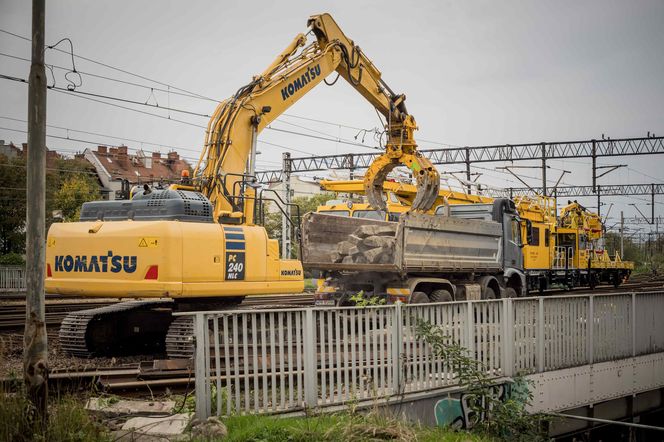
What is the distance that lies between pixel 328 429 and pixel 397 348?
1.82 metres

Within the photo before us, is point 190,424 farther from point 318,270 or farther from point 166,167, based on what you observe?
point 166,167

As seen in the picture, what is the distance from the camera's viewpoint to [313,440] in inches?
262

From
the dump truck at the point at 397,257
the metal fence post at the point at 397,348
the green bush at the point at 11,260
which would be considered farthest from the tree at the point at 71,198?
the metal fence post at the point at 397,348

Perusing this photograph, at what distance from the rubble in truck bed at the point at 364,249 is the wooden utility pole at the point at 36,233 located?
26.2ft

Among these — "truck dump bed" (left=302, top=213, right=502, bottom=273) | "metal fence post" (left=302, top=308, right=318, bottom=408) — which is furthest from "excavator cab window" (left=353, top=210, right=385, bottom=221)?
"metal fence post" (left=302, top=308, right=318, bottom=408)

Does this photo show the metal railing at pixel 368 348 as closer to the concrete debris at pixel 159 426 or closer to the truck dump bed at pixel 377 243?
the concrete debris at pixel 159 426

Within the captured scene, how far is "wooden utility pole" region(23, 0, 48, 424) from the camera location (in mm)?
6422

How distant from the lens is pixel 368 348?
26.6ft

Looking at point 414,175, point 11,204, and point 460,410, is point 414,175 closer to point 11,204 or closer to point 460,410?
point 460,410

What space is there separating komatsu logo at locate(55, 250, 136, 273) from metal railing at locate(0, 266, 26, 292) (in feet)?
80.9

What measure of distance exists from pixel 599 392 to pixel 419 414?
4.18 meters

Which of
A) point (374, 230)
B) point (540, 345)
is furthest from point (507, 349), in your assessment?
point (374, 230)

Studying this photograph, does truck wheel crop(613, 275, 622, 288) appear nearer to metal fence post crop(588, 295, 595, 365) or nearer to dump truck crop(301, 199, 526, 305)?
dump truck crop(301, 199, 526, 305)

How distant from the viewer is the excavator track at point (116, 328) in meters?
12.1
